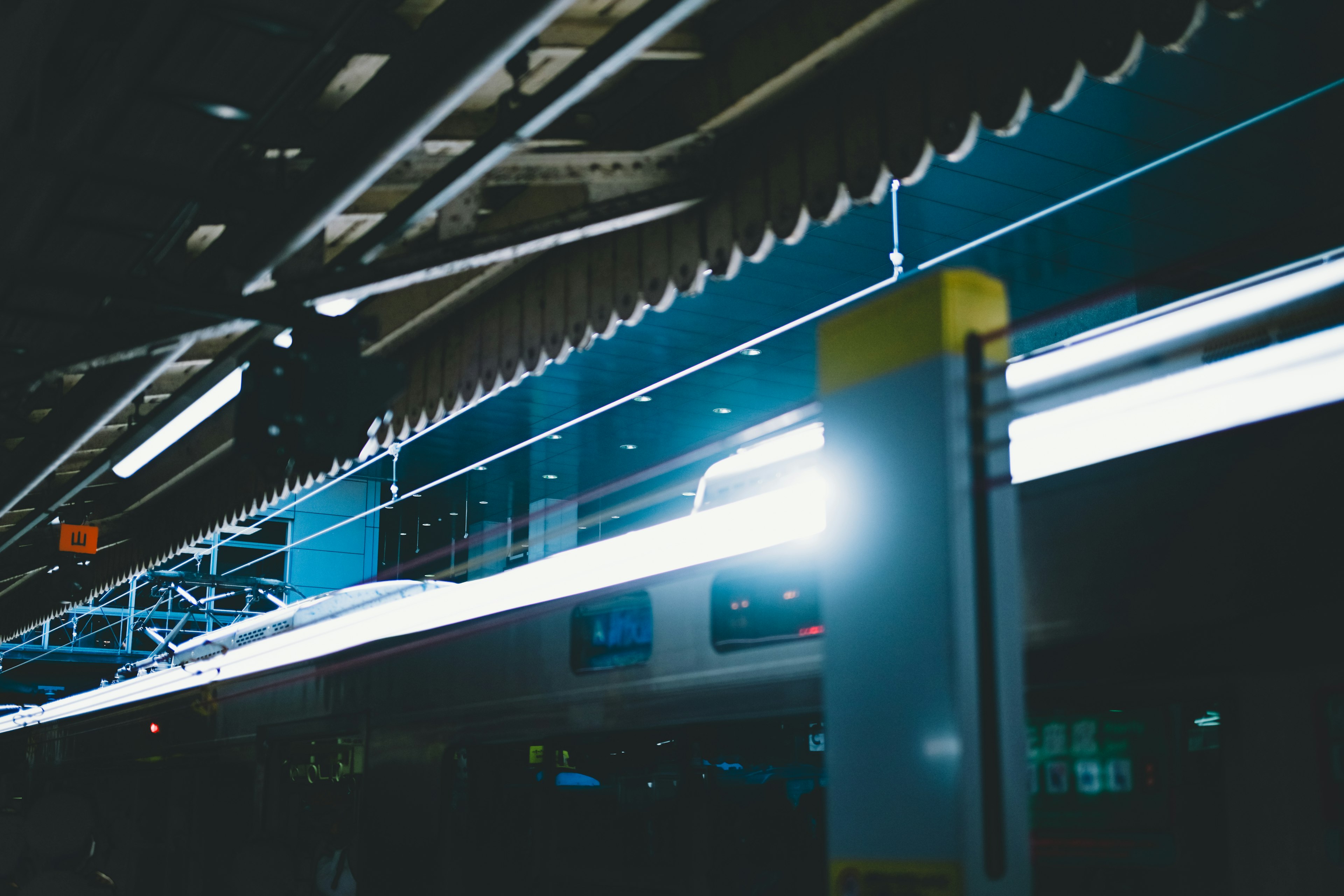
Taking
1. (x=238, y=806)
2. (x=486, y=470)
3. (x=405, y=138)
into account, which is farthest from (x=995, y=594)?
(x=486, y=470)

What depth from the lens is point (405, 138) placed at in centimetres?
323

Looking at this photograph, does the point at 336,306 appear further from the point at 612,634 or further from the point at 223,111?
the point at 223,111

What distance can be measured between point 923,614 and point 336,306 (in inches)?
145

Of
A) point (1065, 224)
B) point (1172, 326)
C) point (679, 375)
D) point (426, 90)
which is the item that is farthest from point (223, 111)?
point (1065, 224)

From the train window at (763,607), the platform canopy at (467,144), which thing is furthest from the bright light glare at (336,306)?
the train window at (763,607)

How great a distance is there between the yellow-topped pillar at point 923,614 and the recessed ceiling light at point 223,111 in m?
1.68

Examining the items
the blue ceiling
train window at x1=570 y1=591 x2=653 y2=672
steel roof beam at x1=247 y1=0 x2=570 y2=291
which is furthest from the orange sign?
steel roof beam at x1=247 y1=0 x2=570 y2=291

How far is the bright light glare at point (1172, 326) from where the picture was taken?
2.55m

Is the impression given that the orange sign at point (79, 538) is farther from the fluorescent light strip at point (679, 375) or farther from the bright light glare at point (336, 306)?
the bright light glare at point (336, 306)

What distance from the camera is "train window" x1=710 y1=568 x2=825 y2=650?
3619 millimetres

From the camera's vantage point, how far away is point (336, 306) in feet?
17.6

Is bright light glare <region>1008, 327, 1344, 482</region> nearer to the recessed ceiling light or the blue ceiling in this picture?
the blue ceiling

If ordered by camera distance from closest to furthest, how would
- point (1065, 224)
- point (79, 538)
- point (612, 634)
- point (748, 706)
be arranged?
point (748, 706)
point (612, 634)
point (79, 538)
point (1065, 224)

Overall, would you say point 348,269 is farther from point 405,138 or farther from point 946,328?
point 946,328
